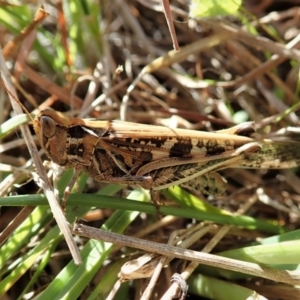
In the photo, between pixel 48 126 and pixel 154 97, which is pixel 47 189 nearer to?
pixel 48 126

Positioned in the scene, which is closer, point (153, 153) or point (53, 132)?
point (53, 132)

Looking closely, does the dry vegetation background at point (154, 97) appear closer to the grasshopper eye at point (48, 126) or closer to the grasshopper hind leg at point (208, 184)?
the grasshopper hind leg at point (208, 184)

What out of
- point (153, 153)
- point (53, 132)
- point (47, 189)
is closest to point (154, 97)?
point (153, 153)

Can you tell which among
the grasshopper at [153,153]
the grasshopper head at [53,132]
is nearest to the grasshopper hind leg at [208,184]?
the grasshopper at [153,153]

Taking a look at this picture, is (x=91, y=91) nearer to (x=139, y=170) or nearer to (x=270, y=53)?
(x=139, y=170)

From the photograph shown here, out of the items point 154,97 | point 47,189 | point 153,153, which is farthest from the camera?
point 154,97
